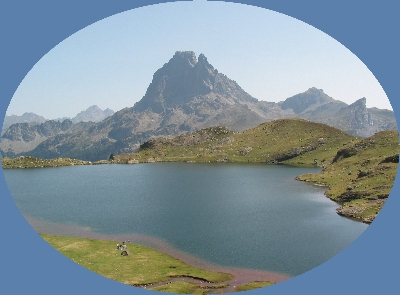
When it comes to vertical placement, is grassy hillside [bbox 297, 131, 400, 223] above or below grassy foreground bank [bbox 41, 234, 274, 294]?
above

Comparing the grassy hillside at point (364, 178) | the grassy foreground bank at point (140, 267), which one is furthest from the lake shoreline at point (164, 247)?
the grassy hillside at point (364, 178)

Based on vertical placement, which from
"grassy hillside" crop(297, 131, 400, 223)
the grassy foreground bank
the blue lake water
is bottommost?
the grassy foreground bank

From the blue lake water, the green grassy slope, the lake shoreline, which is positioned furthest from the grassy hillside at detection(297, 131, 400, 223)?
the green grassy slope

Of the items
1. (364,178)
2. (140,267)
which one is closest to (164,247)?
(140,267)

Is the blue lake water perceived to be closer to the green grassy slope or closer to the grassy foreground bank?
the green grassy slope

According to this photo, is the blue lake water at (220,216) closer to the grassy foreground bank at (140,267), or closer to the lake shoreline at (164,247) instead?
the lake shoreline at (164,247)

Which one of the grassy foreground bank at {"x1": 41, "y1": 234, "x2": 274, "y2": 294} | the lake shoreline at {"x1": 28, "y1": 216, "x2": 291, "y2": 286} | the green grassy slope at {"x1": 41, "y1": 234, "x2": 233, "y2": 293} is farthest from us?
the lake shoreline at {"x1": 28, "y1": 216, "x2": 291, "y2": 286}

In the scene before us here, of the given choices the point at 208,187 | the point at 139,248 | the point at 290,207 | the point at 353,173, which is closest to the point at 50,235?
the point at 139,248
